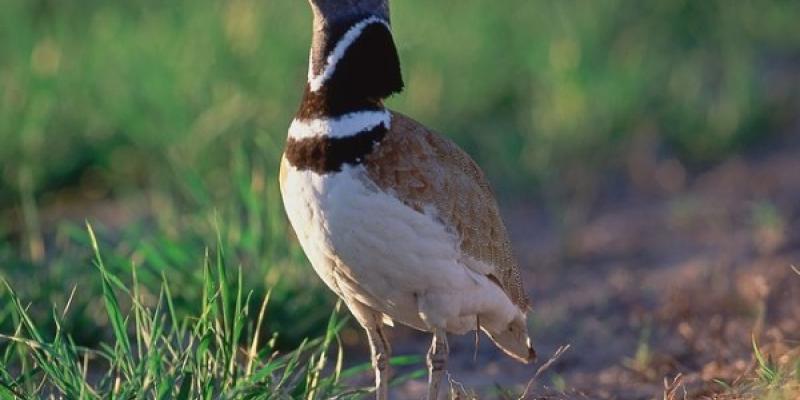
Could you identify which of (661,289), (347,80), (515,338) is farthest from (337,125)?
(661,289)

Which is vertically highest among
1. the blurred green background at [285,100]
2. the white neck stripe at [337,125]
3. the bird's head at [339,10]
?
the bird's head at [339,10]

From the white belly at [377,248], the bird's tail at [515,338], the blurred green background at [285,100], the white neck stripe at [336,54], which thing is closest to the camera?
the white belly at [377,248]

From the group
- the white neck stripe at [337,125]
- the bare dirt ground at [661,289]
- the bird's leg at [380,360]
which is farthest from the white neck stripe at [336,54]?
the bare dirt ground at [661,289]

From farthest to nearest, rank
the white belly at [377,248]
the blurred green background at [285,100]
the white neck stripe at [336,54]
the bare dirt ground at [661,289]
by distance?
1. the blurred green background at [285,100]
2. the bare dirt ground at [661,289]
3. the white neck stripe at [336,54]
4. the white belly at [377,248]

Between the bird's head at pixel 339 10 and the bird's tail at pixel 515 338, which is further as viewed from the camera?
the bird's tail at pixel 515 338

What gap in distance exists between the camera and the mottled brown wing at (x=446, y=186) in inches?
135

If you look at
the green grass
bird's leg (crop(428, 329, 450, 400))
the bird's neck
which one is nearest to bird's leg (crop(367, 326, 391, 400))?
bird's leg (crop(428, 329, 450, 400))

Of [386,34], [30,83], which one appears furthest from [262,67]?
[386,34]

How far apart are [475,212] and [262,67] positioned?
11.3ft

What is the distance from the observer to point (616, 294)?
5727 millimetres

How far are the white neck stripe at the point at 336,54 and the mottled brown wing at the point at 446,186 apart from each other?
207 mm

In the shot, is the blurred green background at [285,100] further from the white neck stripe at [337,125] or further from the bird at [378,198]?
the white neck stripe at [337,125]

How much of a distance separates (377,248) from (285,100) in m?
3.50

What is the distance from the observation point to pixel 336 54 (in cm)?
350
